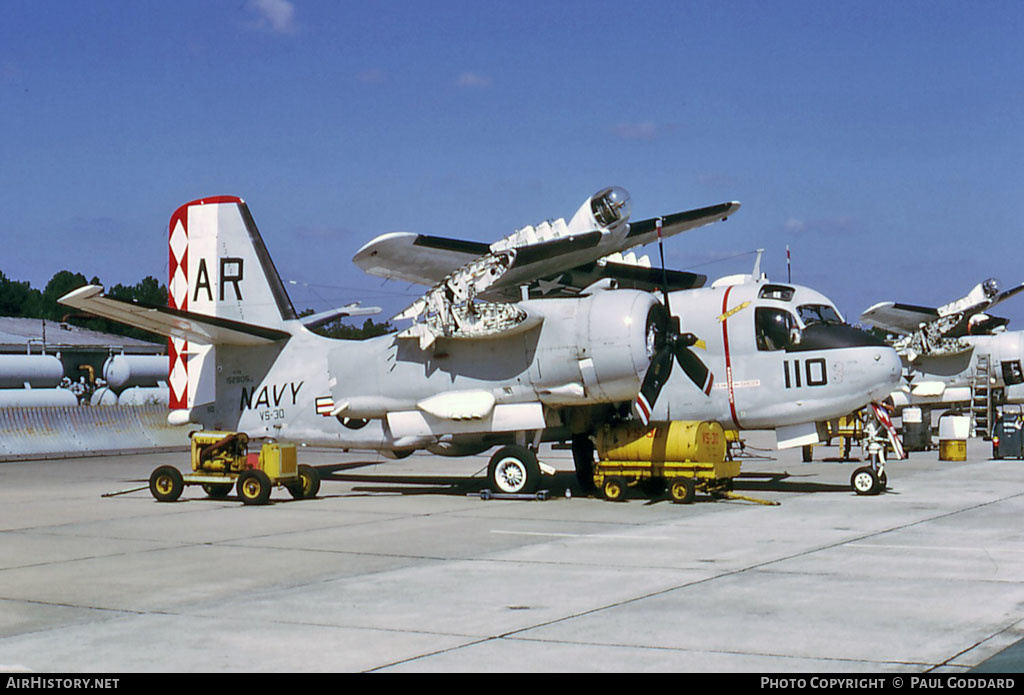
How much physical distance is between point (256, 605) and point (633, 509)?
8650 millimetres

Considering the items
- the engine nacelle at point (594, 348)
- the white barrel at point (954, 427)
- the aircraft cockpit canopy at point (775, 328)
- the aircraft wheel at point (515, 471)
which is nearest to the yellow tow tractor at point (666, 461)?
the engine nacelle at point (594, 348)

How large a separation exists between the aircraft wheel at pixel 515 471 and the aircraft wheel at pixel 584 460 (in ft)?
5.07

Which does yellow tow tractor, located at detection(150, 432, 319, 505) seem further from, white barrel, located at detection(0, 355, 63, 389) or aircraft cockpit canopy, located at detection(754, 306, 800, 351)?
white barrel, located at detection(0, 355, 63, 389)

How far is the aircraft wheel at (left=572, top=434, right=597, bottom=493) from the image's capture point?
2025cm

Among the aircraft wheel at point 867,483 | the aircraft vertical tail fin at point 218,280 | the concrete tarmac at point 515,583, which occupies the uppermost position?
the aircraft vertical tail fin at point 218,280

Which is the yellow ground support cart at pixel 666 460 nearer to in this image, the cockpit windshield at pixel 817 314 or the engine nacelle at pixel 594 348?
the engine nacelle at pixel 594 348

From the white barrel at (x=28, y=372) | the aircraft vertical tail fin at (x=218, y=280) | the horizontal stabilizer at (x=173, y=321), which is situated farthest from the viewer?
the white barrel at (x=28, y=372)

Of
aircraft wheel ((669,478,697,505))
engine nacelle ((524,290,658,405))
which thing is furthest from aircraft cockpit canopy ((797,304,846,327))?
aircraft wheel ((669,478,697,505))

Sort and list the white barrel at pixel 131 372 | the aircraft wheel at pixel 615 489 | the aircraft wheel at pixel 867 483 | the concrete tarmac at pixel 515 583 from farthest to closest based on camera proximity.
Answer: the white barrel at pixel 131 372 < the aircraft wheel at pixel 867 483 < the aircraft wheel at pixel 615 489 < the concrete tarmac at pixel 515 583

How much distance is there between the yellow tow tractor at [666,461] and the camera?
57.5 ft

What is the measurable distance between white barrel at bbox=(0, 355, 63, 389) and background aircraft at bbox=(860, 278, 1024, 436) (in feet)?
126

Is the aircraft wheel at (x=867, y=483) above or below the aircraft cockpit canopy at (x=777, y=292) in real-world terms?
below

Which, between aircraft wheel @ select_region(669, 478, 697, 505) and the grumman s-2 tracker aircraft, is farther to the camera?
the grumman s-2 tracker aircraft
